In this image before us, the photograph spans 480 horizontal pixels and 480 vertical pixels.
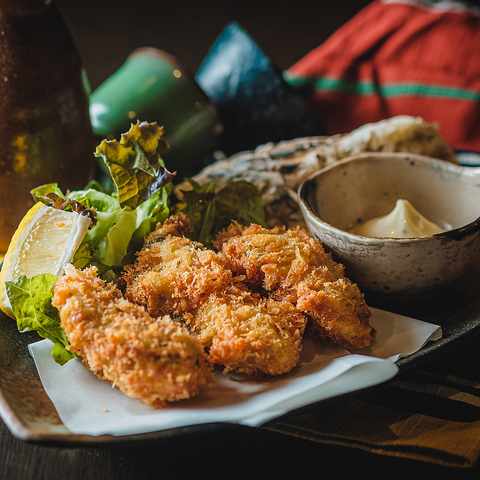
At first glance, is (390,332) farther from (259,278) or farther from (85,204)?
(85,204)

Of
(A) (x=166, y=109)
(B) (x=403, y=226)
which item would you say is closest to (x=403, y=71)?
(A) (x=166, y=109)

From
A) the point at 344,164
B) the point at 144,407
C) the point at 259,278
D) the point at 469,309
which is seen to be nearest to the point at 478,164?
the point at 344,164

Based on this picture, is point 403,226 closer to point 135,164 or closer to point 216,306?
point 216,306

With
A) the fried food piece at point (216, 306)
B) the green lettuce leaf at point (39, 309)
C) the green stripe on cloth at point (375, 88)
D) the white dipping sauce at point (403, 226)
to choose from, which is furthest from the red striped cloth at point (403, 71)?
the green lettuce leaf at point (39, 309)

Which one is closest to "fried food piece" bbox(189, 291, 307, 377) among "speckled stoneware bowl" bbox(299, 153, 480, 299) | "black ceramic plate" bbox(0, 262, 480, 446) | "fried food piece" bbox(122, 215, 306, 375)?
"fried food piece" bbox(122, 215, 306, 375)

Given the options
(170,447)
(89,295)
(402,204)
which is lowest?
(170,447)

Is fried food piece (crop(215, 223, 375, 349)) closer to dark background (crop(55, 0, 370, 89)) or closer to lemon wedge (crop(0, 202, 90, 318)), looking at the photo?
lemon wedge (crop(0, 202, 90, 318))

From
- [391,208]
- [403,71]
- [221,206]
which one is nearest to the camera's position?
[221,206]
